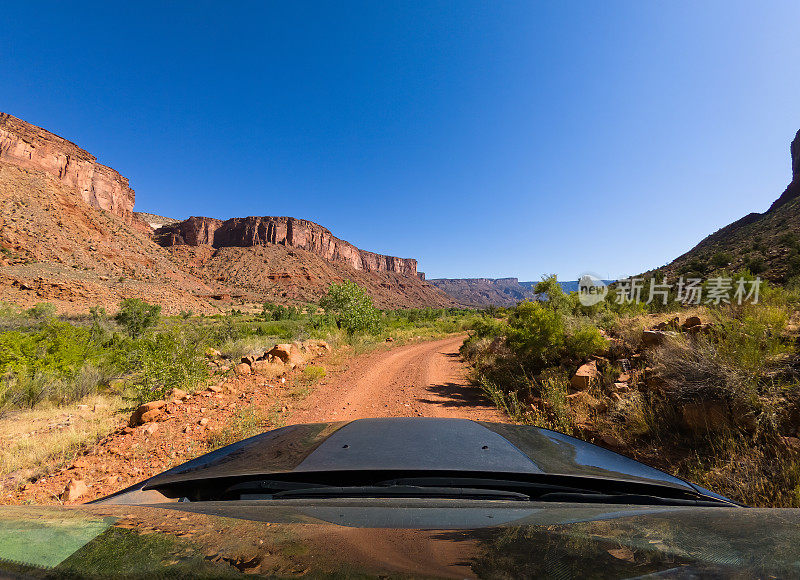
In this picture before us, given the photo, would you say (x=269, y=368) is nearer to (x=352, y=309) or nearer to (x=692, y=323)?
(x=692, y=323)

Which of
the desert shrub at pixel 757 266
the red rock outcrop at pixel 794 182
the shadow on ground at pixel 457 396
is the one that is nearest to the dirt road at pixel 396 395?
the shadow on ground at pixel 457 396

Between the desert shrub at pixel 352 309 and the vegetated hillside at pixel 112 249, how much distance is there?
103ft

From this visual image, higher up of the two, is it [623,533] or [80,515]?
[623,533]

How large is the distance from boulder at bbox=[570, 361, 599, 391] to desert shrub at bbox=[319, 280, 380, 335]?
13.3m

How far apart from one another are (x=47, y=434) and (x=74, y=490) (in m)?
2.72

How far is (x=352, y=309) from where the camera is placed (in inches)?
722

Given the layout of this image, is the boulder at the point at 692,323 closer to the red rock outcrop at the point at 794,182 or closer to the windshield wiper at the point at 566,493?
the windshield wiper at the point at 566,493

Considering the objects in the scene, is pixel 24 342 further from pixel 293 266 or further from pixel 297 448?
pixel 293 266

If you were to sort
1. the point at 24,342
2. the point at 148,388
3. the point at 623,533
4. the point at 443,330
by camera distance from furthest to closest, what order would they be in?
the point at 443,330 < the point at 24,342 < the point at 148,388 < the point at 623,533

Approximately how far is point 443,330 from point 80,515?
25.2 meters

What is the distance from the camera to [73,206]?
46.8m

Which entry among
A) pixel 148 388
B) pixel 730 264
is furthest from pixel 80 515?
pixel 730 264

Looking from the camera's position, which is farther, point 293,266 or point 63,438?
point 293,266

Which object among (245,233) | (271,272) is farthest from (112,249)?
(245,233)
